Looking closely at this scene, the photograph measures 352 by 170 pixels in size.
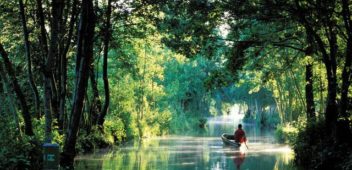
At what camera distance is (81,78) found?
14.9 meters

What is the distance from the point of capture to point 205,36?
72.0 feet

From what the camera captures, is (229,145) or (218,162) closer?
(218,162)

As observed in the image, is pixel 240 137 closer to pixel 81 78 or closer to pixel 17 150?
pixel 81 78

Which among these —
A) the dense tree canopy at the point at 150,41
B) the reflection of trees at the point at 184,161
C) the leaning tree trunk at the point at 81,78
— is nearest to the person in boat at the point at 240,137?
the reflection of trees at the point at 184,161

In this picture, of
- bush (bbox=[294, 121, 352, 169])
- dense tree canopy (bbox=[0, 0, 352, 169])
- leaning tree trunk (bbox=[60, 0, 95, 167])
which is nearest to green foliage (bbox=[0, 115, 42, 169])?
dense tree canopy (bbox=[0, 0, 352, 169])

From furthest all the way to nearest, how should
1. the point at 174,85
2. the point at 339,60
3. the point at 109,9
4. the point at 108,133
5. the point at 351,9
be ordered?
the point at 174,85
the point at 108,133
the point at 109,9
the point at 339,60
the point at 351,9

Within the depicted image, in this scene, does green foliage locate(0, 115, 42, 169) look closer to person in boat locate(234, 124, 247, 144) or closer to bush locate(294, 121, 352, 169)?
bush locate(294, 121, 352, 169)

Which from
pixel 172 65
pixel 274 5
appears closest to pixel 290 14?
pixel 274 5

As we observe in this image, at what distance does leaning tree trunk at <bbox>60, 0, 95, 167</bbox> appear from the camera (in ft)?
48.8

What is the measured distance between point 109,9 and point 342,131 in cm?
1357

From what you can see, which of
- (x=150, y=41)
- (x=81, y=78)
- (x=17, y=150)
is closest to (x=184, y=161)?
(x=150, y=41)

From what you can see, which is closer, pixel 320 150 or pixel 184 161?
pixel 320 150

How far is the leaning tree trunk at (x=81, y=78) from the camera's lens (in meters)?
14.9

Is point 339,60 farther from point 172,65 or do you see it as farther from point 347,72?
point 172,65
